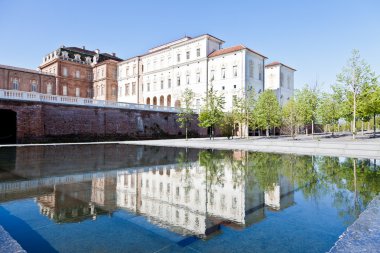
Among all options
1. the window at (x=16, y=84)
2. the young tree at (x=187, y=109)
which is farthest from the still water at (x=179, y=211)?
the window at (x=16, y=84)

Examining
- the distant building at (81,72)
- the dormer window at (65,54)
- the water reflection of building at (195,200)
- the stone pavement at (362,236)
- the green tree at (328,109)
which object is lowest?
the water reflection of building at (195,200)

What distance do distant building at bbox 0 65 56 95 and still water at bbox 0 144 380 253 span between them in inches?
1900

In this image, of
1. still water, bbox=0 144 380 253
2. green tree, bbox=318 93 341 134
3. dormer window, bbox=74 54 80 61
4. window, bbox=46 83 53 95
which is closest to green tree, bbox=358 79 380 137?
green tree, bbox=318 93 341 134

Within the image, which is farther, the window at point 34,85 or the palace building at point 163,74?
the window at point 34,85

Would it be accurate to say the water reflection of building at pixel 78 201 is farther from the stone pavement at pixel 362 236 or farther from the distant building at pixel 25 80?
the distant building at pixel 25 80

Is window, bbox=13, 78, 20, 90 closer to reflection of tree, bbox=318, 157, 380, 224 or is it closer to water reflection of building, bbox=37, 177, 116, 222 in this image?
water reflection of building, bbox=37, 177, 116, 222

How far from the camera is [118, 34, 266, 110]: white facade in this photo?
40656mm

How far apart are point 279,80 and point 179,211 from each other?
1998 inches

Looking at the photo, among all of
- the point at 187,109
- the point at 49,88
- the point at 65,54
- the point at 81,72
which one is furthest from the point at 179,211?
the point at 81,72

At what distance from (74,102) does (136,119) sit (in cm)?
773

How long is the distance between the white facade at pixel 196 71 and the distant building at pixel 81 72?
4799 mm

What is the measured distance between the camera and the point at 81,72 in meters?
56.8

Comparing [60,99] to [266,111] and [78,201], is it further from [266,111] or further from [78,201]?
[266,111]

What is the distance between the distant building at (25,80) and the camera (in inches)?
1761
